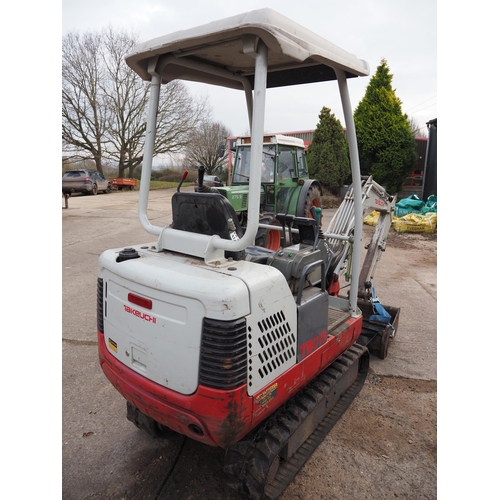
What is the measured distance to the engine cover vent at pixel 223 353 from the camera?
194 centimetres

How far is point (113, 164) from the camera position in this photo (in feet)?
95.8

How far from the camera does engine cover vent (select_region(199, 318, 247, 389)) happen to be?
1.94 meters

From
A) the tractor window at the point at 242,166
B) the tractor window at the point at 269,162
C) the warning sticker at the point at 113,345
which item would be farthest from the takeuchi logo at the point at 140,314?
the tractor window at the point at 242,166

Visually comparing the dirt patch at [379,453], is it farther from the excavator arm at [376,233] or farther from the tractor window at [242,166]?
the tractor window at [242,166]

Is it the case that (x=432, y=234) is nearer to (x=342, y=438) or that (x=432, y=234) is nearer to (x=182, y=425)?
(x=342, y=438)

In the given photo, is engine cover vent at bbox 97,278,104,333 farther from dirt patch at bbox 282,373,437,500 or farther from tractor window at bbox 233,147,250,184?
tractor window at bbox 233,147,250,184

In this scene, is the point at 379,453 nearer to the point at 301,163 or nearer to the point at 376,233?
the point at 376,233

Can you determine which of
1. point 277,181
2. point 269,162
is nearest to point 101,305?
point 277,181

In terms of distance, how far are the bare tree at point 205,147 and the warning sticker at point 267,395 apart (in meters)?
26.0

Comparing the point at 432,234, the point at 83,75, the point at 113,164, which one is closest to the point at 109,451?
the point at 432,234

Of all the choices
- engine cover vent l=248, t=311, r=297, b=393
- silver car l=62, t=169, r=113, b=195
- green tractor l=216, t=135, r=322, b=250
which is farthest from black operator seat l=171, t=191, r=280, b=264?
silver car l=62, t=169, r=113, b=195

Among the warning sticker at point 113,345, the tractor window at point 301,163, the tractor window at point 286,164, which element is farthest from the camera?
the tractor window at point 301,163

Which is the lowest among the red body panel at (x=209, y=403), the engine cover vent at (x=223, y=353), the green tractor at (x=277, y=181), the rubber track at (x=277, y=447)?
the rubber track at (x=277, y=447)

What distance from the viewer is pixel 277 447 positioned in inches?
93.3
